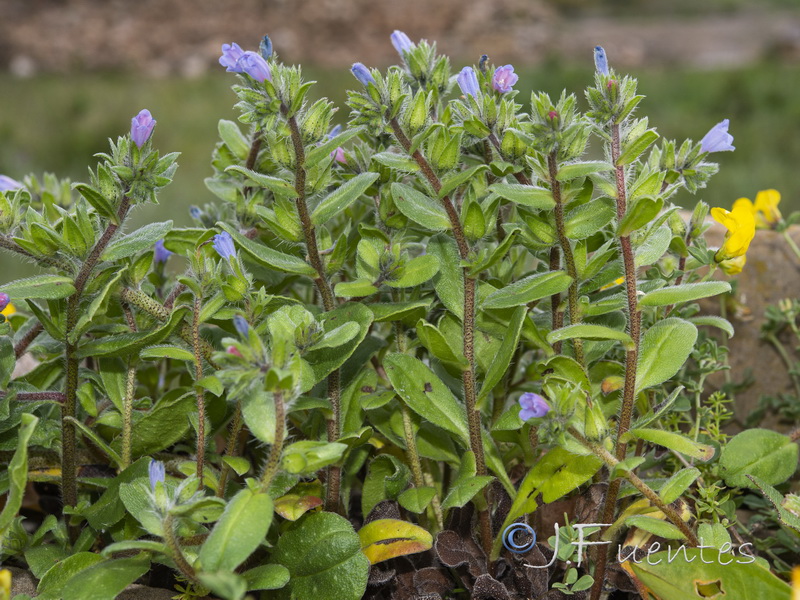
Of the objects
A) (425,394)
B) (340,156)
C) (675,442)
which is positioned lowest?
(675,442)

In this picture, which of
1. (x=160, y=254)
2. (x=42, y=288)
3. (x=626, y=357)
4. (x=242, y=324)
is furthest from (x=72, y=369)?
(x=626, y=357)

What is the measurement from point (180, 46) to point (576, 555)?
762 cm

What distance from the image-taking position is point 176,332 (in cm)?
125

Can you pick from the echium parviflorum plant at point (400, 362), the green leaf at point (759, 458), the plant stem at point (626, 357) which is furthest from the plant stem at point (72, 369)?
the green leaf at point (759, 458)

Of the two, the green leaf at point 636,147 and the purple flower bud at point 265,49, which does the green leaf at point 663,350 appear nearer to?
the green leaf at point 636,147

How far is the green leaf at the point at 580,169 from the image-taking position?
41.9 inches

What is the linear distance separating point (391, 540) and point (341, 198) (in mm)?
440

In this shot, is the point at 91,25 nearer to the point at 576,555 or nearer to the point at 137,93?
the point at 137,93

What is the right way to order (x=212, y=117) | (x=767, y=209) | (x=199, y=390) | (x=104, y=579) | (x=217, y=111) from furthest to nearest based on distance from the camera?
1. (x=217, y=111)
2. (x=212, y=117)
3. (x=767, y=209)
4. (x=199, y=390)
5. (x=104, y=579)

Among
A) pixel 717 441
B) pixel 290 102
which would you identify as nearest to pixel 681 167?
pixel 717 441

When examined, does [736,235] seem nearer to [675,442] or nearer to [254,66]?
[675,442]

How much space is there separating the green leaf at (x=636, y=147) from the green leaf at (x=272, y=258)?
418mm

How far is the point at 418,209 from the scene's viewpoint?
1.17m

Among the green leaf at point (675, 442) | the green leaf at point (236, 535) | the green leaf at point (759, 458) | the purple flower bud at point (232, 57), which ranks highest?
the purple flower bud at point (232, 57)
